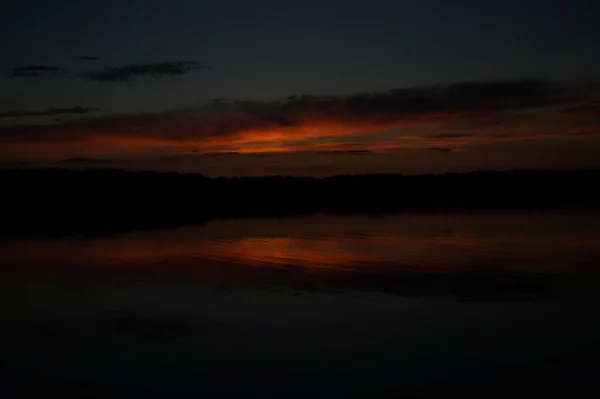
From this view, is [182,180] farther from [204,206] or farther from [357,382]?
[357,382]

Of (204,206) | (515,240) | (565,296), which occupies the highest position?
(204,206)

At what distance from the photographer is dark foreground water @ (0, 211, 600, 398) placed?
7926mm

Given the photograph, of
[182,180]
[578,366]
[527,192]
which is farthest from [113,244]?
[527,192]

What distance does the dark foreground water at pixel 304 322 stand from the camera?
7.93 meters

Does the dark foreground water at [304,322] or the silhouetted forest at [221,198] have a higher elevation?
the silhouetted forest at [221,198]

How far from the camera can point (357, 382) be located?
25.8 feet

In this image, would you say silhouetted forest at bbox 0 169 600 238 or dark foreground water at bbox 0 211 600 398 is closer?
dark foreground water at bbox 0 211 600 398

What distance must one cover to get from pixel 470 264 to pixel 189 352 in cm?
849

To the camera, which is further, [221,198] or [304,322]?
[221,198]

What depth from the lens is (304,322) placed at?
34.7 ft

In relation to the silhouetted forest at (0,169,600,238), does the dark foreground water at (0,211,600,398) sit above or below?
below

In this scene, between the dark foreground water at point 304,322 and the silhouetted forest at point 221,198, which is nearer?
the dark foreground water at point 304,322

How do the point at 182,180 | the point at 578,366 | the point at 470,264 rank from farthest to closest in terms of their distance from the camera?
the point at 182,180, the point at 470,264, the point at 578,366

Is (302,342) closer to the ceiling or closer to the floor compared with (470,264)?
closer to the floor
